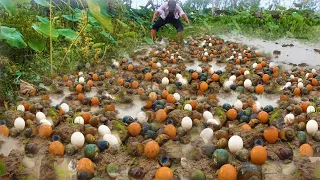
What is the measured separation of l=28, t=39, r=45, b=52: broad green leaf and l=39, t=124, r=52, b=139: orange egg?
Answer: 1.76m

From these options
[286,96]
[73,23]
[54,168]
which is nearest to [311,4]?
[73,23]

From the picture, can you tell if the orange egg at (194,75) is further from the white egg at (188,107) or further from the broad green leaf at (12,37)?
the broad green leaf at (12,37)

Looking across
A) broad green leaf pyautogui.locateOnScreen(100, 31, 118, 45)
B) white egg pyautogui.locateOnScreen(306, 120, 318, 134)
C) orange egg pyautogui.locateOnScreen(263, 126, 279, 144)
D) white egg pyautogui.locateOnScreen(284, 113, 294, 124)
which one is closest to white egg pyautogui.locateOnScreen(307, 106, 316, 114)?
white egg pyautogui.locateOnScreen(284, 113, 294, 124)

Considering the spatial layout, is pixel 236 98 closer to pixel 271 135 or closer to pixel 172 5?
pixel 271 135

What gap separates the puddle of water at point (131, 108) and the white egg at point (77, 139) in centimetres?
86

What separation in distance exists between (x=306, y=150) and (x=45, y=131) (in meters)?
1.65

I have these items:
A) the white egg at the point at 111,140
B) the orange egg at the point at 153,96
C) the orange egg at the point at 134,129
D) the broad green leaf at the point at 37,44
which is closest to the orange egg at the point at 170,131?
the orange egg at the point at 134,129

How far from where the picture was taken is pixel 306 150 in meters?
2.26

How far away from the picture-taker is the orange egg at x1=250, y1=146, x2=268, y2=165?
2.12 meters

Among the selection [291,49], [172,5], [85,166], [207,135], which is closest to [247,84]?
[207,135]

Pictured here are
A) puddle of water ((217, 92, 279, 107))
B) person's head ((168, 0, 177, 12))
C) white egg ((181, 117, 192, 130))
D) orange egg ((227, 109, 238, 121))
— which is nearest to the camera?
white egg ((181, 117, 192, 130))

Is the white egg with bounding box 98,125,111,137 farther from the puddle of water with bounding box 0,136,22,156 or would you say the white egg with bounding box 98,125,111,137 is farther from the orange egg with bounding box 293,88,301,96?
the orange egg with bounding box 293,88,301,96

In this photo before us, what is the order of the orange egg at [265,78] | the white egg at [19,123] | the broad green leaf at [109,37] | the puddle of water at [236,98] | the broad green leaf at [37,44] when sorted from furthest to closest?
the broad green leaf at [109,37] → the orange egg at [265,78] → the broad green leaf at [37,44] → the puddle of water at [236,98] → the white egg at [19,123]

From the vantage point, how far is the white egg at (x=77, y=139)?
7.50 feet
